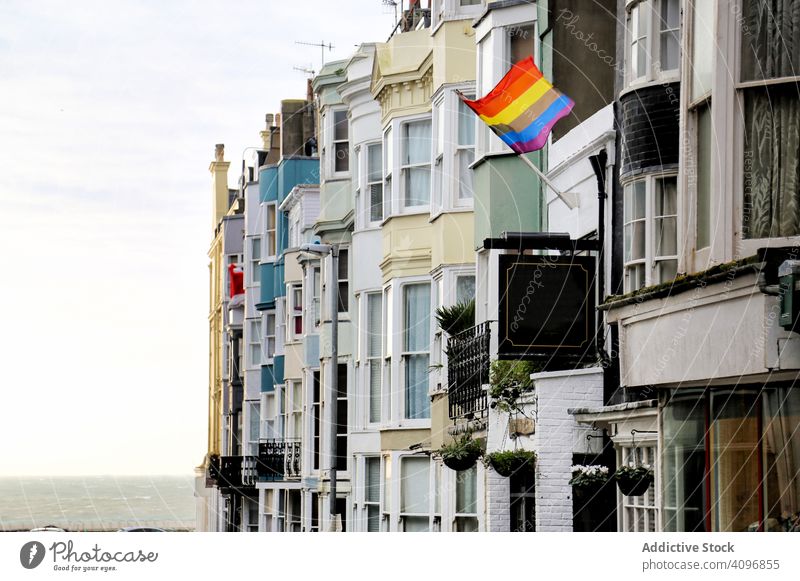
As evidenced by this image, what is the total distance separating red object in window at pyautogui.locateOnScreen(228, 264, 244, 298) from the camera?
26.6 metres

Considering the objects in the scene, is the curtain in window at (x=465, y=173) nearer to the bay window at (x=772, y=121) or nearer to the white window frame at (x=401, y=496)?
the white window frame at (x=401, y=496)

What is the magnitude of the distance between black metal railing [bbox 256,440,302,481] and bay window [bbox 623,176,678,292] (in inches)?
438

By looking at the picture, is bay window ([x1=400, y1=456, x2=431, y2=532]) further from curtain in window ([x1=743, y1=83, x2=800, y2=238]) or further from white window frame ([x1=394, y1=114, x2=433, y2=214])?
curtain in window ([x1=743, y1=83, x2=800, y2=238])

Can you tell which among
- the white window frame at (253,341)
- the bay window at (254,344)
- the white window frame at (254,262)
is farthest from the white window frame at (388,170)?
the bay window at (254,344)

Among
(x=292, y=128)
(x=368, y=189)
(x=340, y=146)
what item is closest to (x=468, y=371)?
(x=368, y=189)

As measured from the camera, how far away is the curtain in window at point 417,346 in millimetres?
15172

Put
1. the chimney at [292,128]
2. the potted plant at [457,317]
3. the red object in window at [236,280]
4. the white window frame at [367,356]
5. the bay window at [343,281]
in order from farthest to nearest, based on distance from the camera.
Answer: the red object in window at [236,280] → the chimney at [292,128] → the bay window at [343,281] → the white window frame at [367,356] → the potted plant at [457,317]

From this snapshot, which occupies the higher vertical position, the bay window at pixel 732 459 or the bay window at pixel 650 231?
the bay window at pixel 650 231

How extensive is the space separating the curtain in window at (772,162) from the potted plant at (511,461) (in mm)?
2988

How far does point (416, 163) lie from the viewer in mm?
15602

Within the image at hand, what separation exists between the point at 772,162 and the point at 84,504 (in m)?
3.45

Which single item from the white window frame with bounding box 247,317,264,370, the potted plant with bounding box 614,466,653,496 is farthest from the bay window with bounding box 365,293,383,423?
the white window frame with bounding box 247,317,264,370

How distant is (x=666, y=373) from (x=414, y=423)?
6.51 metres
